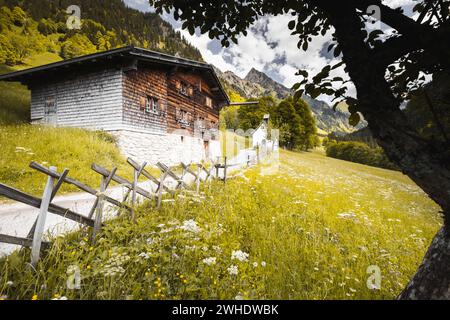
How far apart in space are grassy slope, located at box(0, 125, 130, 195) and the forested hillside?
1452 inches

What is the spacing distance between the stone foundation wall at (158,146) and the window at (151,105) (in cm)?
173

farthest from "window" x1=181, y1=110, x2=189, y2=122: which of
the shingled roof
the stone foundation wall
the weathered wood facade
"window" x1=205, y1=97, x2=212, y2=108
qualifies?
"window" x1=205, y1=97, x2=212, y2=108

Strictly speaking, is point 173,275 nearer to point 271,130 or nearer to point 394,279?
point 394,279

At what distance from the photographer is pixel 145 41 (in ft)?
318

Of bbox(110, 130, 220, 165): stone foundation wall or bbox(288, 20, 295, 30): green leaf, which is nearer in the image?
bbox(288, 20, 295, 30): green leaf

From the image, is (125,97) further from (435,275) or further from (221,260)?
(435,275)

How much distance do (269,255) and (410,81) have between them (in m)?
2.89

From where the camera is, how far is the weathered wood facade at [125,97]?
13.2 metres

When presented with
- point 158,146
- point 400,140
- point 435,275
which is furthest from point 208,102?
point 435,275

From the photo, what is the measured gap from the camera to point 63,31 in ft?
190

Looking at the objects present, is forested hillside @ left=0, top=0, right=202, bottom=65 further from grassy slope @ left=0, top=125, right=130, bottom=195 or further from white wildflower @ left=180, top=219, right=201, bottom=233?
white wildflower @ left=180, top=219, right=201, bottom=233

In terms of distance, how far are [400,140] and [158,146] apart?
15.1 meters

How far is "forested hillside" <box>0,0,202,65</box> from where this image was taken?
3778cm

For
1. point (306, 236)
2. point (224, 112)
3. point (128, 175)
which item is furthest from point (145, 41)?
point (306, 236)
